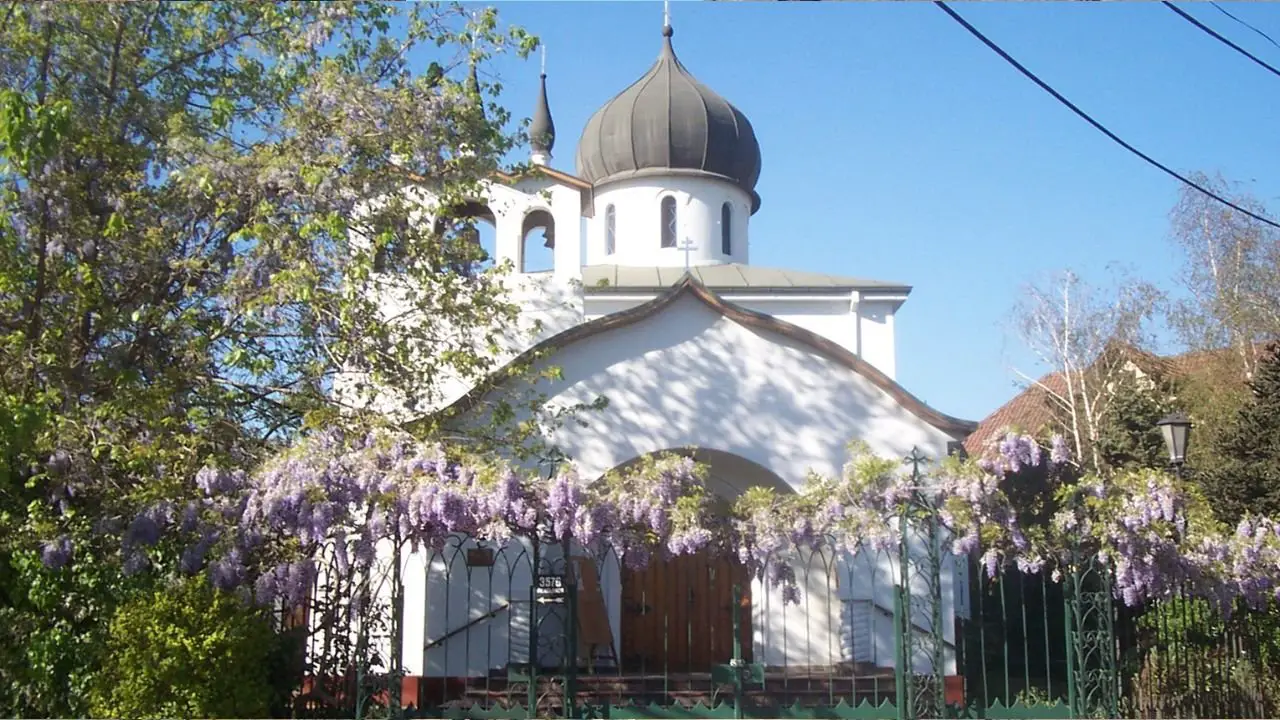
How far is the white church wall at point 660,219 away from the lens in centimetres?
2506

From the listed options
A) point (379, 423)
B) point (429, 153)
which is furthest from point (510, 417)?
point (429, 153)

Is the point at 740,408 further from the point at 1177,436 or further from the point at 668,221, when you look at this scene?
the point at 668,221

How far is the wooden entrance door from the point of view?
15.7 meters

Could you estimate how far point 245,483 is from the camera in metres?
10.9

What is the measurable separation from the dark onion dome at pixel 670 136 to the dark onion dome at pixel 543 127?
2.59 m

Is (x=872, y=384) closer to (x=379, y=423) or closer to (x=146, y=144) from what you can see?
(x=379, y=423)

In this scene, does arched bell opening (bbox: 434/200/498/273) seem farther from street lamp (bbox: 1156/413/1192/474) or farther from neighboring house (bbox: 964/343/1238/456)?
neighboring house (bbox: 964/343/1238/456)

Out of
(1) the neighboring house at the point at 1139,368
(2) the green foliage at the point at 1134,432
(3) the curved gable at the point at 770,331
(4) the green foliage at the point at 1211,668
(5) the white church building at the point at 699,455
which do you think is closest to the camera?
(4) the green foliage at the point at 1211,668

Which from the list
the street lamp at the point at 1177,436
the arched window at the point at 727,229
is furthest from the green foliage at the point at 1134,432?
the street lamp at the point at 1177,436

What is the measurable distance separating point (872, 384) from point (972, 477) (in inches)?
154

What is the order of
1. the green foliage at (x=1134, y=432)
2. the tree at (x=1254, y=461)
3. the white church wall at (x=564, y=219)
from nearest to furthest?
the white church wall at (x=564, y=219) → the tree at (x=1254, y=461) → the green foliage at (x=1134, y=432)

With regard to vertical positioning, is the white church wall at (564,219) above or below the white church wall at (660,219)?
below

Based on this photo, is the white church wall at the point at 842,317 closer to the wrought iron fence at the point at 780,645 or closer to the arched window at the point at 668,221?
the arched window at the point at 668,221

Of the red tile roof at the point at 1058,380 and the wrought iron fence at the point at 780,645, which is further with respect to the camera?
the red tile roof at the point at 1058,380
